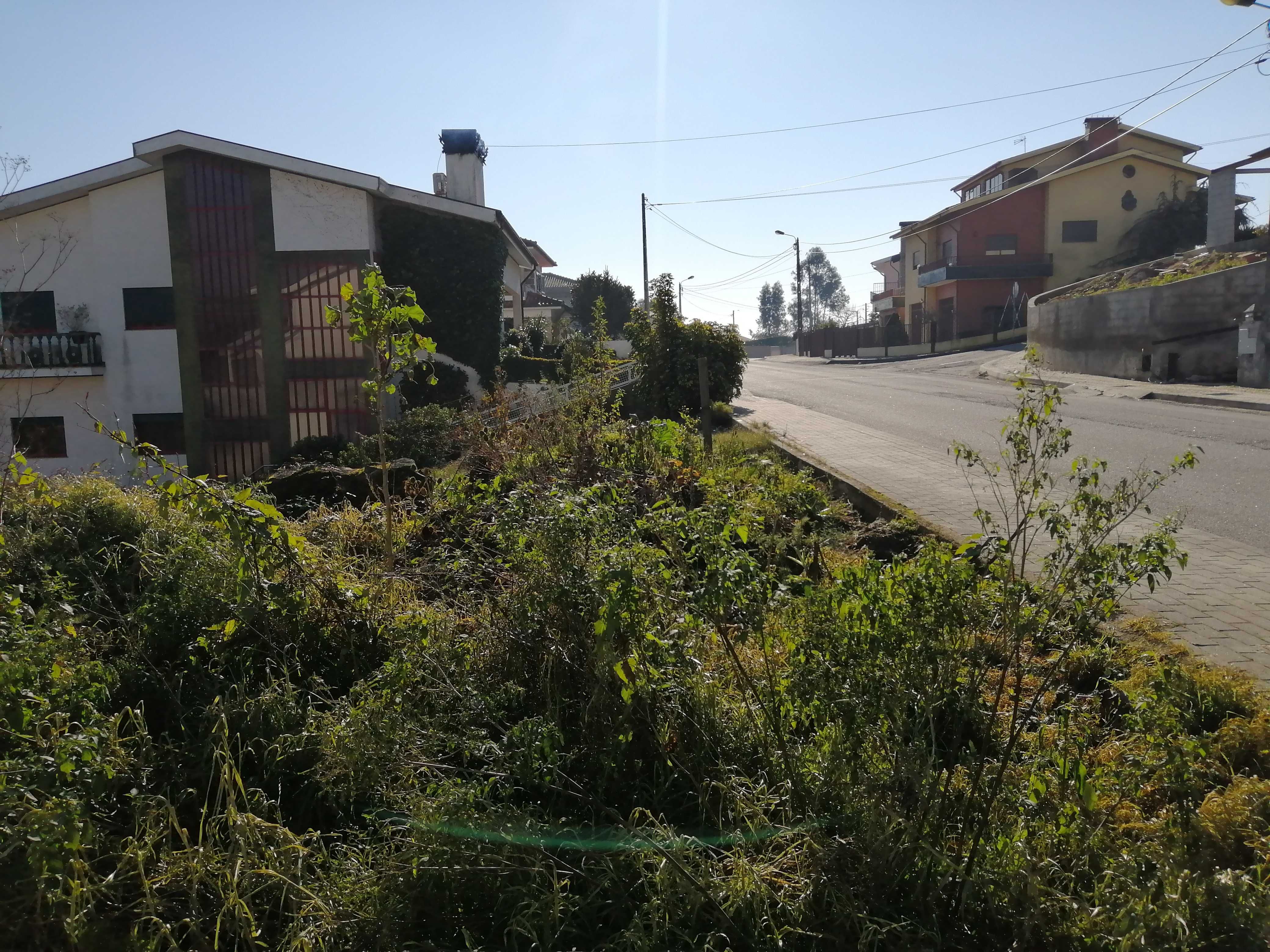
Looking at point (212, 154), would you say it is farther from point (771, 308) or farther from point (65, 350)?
point (771, 308)

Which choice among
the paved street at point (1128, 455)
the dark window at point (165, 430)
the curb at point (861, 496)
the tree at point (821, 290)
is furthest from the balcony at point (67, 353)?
the tree at point (821, 290)

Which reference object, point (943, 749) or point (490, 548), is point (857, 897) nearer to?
point (943, 749)

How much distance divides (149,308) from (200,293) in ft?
4.93

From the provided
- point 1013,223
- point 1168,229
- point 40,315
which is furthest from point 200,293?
point 1168,229

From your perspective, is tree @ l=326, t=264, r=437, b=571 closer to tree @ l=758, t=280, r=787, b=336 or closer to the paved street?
the paved street

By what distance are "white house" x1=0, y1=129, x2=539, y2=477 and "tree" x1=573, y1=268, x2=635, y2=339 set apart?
2742 centimetres

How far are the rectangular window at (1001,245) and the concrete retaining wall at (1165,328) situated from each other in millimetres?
20546

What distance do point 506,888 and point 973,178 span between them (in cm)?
5801

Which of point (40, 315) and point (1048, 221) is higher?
point (1048, 221)

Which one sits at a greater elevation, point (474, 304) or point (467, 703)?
point (474, 304)

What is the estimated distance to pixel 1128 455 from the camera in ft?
38.1

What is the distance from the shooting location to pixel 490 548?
18.9 feet

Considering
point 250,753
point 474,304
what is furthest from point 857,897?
point 474,304

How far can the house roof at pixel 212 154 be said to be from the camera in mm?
20328
